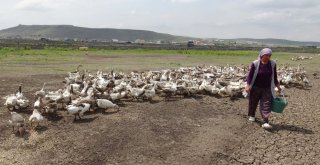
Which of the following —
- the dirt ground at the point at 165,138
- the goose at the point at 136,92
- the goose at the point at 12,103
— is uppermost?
the goose at the point at 136,92

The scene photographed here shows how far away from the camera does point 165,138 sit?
10141 millimetres

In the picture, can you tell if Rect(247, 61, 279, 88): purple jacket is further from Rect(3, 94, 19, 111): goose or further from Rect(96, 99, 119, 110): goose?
Rect(3, 94, 19, 111): goose

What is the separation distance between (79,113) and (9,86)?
7.53 m

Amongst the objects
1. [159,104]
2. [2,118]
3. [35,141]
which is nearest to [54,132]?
[35,141]

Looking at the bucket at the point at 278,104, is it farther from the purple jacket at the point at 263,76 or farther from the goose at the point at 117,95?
the goose at the point at 117,95

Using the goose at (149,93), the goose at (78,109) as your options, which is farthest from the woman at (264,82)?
the goose at (78,109)

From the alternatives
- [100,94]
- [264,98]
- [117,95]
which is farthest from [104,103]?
[264,98]

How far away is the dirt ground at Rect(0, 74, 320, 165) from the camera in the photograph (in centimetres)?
905

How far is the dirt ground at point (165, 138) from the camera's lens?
9047mm

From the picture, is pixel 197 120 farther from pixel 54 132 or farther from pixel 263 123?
pixel 54 132

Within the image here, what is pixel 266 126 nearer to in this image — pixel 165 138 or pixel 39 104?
pixel 165 138

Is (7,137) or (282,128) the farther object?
(282,128)

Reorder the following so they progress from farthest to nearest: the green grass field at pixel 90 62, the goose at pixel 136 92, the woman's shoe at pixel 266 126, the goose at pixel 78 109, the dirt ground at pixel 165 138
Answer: the green grass field at pixel 90 62 → the goose at pixel 136 92 → the goose at pixel 78 109 → the woman's shoe at pixel 266 126 → the dirt ground at pixel 165 138

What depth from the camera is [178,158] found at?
895 centimetres
